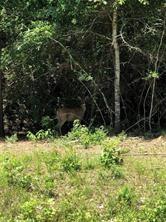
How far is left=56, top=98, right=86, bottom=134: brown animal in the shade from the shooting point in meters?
12.5

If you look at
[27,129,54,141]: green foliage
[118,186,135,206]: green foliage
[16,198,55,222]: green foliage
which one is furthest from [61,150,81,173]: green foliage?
[27,129,54,141]: green foliage

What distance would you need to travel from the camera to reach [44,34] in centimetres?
1123

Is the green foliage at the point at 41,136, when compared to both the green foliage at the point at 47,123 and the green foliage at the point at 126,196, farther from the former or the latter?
the green foliage at the point at 126,196

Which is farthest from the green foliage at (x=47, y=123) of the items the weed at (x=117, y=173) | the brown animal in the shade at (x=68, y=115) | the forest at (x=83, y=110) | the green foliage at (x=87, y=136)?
the weed at (x=117, y=173)

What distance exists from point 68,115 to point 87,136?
79.7 inches

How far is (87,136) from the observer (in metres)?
10.6

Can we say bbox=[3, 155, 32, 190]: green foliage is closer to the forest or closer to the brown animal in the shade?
the forest

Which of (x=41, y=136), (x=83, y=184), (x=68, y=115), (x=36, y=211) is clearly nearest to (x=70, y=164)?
(x=83, y=184)

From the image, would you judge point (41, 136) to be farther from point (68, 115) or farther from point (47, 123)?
point (68, 115)

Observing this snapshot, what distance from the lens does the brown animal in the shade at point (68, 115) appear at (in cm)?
1253

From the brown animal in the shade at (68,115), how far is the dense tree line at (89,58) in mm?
332

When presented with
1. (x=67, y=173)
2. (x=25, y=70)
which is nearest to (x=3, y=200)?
(x=67, y=173)

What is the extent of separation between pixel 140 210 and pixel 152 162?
140 cm

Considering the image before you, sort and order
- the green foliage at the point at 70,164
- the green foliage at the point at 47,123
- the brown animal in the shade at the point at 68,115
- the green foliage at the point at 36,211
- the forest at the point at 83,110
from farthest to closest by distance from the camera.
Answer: the brown animal in the shade at the point at 68,115 < the green foliage at the point at 47,123 < the green foliage at the point at 70,164 < the forest at the point at 83,110 < the green foliage at the point at 36,211
